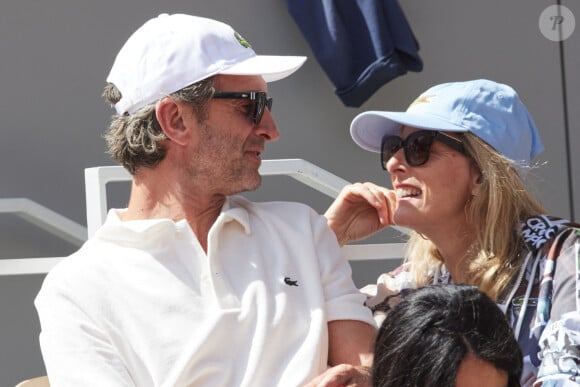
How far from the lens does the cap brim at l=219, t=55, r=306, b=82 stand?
283 centimetres

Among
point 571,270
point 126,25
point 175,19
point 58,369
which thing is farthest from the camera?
point 126,25

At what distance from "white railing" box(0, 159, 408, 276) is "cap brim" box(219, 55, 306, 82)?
0.56 meters

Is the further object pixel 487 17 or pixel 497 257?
pixel 487 17

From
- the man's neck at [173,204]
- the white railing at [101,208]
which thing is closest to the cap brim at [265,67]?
the man's neck at [173,204]

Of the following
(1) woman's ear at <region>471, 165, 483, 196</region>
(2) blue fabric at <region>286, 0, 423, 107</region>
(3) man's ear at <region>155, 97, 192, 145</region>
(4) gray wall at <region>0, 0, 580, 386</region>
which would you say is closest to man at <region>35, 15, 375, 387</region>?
(3) man's ear at <region>155, 97, 192, 145</region>

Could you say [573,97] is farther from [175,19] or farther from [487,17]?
[175,19]

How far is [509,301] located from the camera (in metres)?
2.88

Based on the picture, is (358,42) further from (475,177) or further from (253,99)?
(253,99)

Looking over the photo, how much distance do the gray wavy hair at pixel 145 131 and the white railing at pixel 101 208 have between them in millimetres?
331

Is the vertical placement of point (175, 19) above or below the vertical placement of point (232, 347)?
above

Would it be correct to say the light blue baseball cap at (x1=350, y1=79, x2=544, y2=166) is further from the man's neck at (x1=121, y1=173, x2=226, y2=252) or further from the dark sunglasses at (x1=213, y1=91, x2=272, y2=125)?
the man's neck at (x1=121, y1=173, x2=226, y2=252)

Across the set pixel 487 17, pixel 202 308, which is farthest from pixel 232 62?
pixel 487 17

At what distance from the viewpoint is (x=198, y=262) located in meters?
2.76

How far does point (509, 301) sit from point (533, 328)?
0.12 meters
